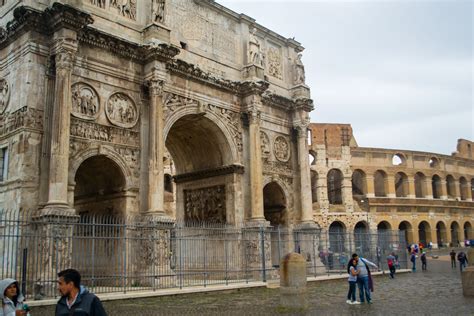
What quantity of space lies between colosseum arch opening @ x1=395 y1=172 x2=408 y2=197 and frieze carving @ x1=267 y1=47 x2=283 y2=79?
70.2 ft

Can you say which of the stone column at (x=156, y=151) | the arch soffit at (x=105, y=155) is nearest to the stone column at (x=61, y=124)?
the arch soffit at (x=105, y=155)

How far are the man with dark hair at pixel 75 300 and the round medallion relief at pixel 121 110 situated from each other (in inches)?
448

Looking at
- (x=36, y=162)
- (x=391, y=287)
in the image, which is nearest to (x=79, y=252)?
(x=36, y=162)

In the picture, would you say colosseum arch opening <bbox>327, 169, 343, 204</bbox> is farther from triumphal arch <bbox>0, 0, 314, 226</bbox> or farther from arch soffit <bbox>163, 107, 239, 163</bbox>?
arch soffit <bbox>163, 107, 239, 163</bbox>

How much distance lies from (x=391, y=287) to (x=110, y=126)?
376 inches

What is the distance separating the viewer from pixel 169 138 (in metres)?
19.8

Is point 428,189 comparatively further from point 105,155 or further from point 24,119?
point 24,119

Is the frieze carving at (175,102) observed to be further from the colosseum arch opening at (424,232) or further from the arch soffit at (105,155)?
the colosseum arch opening at (424,232)

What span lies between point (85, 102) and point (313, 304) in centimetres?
851

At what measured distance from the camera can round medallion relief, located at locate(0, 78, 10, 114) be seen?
1377 centimetres

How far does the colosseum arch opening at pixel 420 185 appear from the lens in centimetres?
4000

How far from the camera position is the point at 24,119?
506 inches

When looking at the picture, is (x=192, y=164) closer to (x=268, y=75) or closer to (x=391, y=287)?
(x=268, y=75)

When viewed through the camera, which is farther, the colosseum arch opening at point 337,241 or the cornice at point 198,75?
the colosseum arch opening at point 337,241
